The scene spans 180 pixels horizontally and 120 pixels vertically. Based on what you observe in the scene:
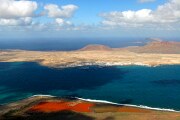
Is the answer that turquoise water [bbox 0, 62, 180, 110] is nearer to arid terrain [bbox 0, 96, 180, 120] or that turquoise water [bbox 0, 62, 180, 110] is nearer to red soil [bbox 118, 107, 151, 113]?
red soil [bbox 118, 107, 151, 113]

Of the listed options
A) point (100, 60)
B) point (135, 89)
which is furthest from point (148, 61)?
point (135, 89)

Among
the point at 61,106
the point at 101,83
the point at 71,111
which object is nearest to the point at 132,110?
the point at 71,111

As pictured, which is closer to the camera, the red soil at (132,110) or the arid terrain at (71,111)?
the arid terrain at (71,111)

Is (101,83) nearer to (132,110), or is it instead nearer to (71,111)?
(132,110)

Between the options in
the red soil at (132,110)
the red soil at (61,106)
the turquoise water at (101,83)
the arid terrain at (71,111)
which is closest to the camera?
the arid terrain at (71,111)

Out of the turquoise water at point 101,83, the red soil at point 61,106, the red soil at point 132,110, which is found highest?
the turquoise water at point 101,83

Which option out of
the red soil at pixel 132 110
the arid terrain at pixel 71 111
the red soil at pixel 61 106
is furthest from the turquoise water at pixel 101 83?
the red soil at pixel 61 106

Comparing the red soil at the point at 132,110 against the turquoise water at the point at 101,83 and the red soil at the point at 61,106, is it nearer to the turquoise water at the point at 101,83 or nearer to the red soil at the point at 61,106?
the turquoise water at the point at 101,83
